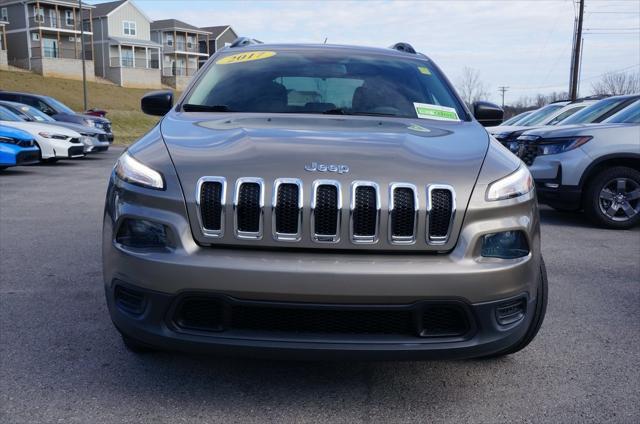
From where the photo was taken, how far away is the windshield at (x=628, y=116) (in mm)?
7648

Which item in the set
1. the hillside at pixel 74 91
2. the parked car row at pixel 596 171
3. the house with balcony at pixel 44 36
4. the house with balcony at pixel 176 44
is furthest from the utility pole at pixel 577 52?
the house with balcony at pixel 176 44

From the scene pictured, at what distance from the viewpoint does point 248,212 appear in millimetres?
2561

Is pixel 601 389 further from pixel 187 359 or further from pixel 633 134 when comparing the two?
pixel 633 134

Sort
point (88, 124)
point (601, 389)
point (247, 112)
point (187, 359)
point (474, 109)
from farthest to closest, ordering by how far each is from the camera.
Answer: point (88, 124)
point (474, 109)
point (247, 112)
point (187, 359)
point (601, 389)

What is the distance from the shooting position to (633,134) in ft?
24.4

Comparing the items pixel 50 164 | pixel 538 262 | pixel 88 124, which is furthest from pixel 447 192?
pixel 88 124

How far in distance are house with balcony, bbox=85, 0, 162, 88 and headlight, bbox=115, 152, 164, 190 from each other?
218 feet

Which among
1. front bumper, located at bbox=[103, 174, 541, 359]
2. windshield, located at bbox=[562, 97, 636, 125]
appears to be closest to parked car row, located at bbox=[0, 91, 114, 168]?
windshield, located at bbox=[562, 97, 636, 125]

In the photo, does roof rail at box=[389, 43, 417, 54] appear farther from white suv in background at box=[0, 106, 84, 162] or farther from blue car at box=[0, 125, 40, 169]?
white suv in background at box=[0, 106, 84, 162]

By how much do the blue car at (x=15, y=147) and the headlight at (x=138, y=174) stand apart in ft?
34.2

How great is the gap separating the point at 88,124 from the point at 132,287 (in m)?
17.1

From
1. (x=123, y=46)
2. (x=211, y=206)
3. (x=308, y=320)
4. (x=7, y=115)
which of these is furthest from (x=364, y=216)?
(x=123, y=46)

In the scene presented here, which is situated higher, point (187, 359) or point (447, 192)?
point (447, 192)

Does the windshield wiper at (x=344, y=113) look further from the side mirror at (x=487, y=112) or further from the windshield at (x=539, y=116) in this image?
the windshield at (x=539, y=116)
